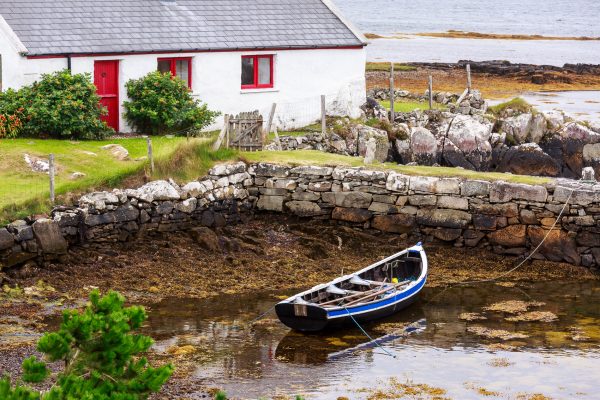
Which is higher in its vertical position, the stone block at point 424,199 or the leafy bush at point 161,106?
the leafy bush at point 161,106

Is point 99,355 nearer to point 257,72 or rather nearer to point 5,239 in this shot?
point 5,239

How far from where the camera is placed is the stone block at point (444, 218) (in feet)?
83.8

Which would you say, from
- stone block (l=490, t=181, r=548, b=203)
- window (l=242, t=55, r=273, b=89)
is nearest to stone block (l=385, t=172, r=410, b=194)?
stone block (l=490, t=181, r=548, b=203)

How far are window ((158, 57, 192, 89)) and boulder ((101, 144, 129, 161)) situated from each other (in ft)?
14.2

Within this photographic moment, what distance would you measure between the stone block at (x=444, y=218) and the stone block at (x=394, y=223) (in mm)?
234

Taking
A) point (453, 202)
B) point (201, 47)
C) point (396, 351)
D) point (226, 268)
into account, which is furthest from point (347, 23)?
point (396, 351)

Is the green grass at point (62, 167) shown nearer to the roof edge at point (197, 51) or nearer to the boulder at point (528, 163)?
the roof edge at point (197, 51)

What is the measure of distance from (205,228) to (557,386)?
987 centimetres

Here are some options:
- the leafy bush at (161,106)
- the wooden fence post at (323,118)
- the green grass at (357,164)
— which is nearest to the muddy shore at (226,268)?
the green grass at (357,164)

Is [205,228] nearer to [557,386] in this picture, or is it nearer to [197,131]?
[197,131]

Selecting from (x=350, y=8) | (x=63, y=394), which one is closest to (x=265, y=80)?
(x=63, y=394)

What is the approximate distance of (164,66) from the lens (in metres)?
31.1

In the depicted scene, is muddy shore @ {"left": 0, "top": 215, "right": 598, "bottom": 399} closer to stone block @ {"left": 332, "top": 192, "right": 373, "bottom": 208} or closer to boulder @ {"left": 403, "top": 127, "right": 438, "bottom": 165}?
stone block @ {"left": 332, "top": 192, "right": 373, "bottom": 208}

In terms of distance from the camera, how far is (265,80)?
33094 mm
